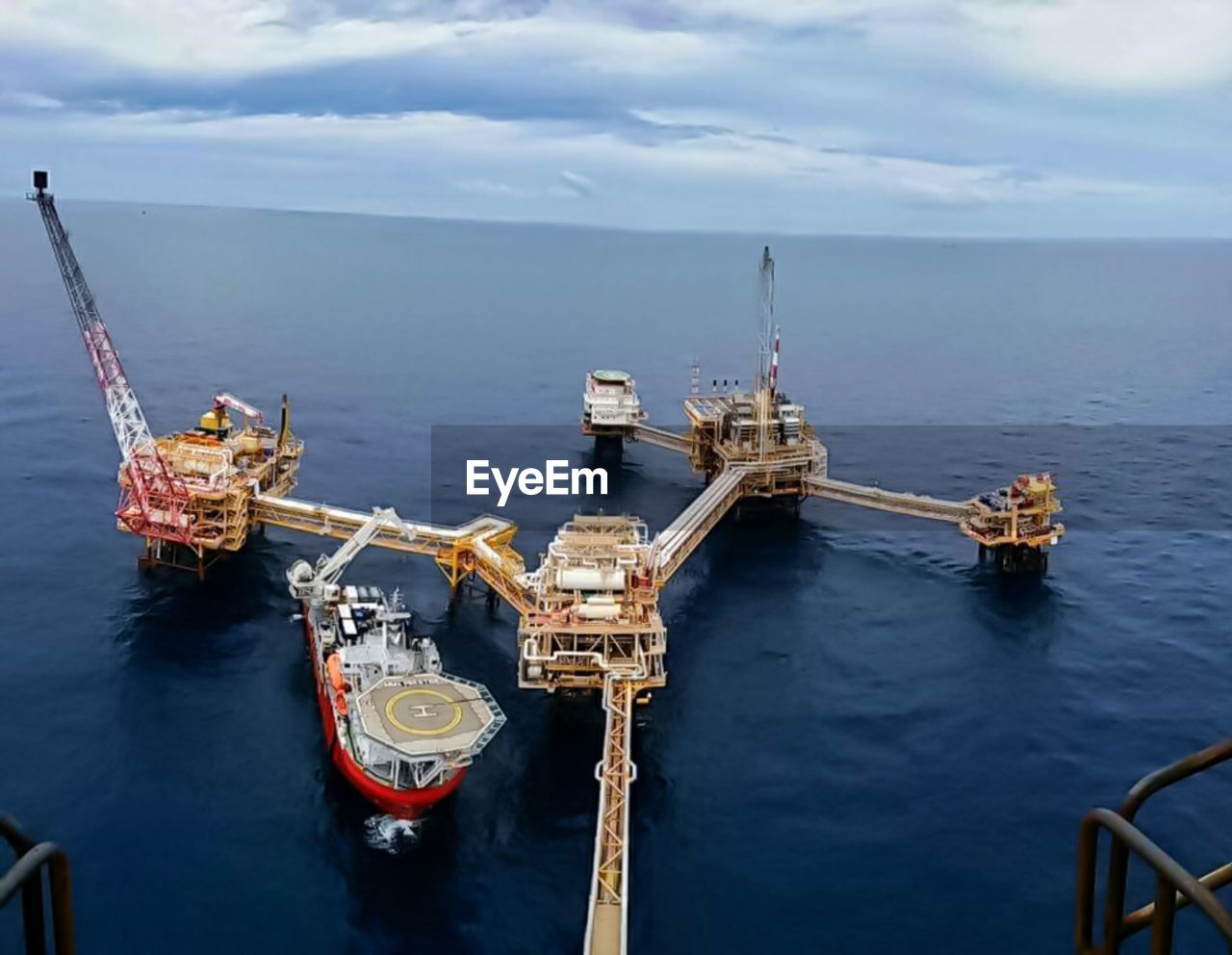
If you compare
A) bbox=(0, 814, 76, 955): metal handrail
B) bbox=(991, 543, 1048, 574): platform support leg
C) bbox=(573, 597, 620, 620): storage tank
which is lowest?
bbox=(991, 543, 1048, 574): platform support leg

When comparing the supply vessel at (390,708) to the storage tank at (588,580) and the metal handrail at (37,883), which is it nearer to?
the storage tank at (588,580)

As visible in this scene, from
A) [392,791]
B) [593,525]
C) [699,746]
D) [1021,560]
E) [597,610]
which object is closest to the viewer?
[392,791]

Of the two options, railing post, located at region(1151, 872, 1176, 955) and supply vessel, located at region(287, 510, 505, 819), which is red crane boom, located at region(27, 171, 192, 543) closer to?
supply vessel, located at region(287, 510, 505, 819)

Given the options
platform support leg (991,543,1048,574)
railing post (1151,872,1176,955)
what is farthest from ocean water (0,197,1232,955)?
railing post (1151,872,1176,955)

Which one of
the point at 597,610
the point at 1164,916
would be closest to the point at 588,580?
the point at 597,610

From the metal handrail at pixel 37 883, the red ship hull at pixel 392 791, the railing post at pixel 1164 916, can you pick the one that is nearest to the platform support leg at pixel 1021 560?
the red ship hull at pixel 392 791

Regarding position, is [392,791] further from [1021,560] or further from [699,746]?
[1021,560]

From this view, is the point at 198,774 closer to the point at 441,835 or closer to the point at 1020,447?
the point at 441,835
